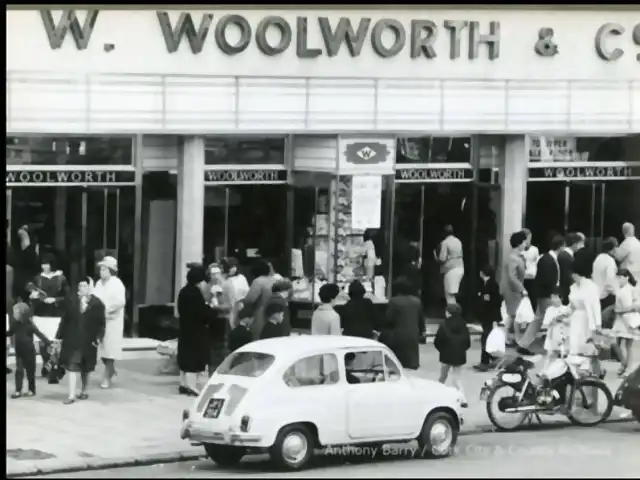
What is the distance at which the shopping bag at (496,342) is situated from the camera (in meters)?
16.9

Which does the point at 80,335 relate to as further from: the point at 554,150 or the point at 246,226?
the point at 554,150

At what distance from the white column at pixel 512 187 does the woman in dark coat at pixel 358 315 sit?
1.76 metres

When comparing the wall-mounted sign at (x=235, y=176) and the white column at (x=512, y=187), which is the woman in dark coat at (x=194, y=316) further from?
the white column at (x=512, y=187)

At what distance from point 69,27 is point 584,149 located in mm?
5936

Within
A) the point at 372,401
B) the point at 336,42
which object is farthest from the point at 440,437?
the point at 336,42

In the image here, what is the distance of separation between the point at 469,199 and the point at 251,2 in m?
3.59

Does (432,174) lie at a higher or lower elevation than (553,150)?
lower

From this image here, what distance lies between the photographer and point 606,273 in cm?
1730

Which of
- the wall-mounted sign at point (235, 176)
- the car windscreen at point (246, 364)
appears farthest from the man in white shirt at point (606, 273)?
the car windscreen at point (246, 364)

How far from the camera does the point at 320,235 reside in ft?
56.0

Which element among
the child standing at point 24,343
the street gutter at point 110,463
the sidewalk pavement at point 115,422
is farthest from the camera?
the child standing at point 24,343

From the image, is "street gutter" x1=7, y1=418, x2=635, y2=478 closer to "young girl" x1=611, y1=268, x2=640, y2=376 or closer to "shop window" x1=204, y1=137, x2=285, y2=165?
"shop window" x1=204, y1=137, x2=285, y2=165

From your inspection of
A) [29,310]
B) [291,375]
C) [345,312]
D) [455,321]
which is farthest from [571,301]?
[29,310]

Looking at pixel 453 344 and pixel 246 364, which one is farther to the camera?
pixel 453 344
